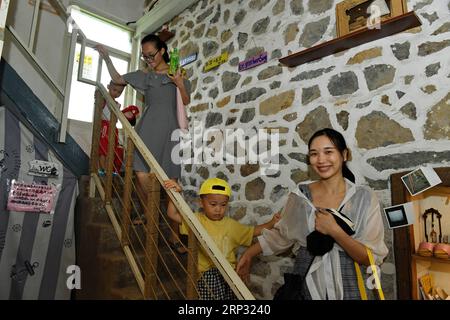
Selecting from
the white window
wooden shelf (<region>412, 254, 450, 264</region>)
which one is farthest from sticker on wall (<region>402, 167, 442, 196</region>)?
the white window

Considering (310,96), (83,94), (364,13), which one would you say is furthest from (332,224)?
(83,94)

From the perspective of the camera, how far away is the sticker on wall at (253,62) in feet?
7.53

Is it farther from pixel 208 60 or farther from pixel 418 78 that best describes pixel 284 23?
→ pixel 418 78

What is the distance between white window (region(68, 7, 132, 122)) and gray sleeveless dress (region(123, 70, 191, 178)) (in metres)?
1.43

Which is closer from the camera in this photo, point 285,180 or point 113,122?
point 285,180

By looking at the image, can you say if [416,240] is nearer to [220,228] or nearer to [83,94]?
[220,228]

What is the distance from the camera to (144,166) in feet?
6.61

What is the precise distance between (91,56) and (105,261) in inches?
98.5

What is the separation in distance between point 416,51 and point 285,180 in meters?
1.00

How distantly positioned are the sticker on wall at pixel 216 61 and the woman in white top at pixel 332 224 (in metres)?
1.61

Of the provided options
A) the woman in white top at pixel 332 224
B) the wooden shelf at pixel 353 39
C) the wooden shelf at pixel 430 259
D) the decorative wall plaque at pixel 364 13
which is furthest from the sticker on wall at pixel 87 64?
the wooden shelf at pixel 430 259

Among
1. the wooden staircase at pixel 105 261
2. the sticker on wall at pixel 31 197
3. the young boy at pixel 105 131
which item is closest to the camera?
the wooden staircase at pixel 105 261

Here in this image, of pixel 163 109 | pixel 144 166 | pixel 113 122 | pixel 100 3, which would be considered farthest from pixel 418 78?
pixel 100 3

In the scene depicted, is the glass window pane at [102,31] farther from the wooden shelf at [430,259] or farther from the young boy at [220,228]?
the wooden shelf at [430,259]
